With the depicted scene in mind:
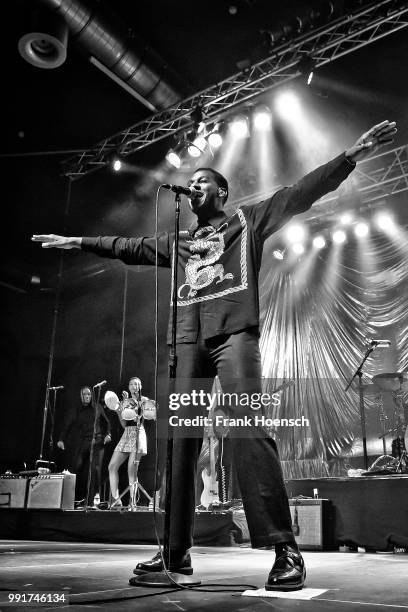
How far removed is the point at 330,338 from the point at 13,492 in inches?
218

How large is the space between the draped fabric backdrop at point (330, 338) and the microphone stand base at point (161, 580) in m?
6.65

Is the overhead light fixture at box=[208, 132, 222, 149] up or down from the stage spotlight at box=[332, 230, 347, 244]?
up

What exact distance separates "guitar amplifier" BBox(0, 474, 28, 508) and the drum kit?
468 cm

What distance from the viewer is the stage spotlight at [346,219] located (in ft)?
31.2

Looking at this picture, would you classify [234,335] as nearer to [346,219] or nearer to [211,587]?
[211,587]

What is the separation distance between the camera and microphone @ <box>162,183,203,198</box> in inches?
87.5

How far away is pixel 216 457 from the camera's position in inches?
320

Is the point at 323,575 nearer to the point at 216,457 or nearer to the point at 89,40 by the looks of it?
the point at 216,457

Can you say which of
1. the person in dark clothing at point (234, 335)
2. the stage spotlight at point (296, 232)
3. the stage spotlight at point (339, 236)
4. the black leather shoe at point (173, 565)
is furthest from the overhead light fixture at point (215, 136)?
the black leather shoe at point (173, 565)

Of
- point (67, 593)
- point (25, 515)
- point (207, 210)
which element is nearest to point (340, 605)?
point (67, 593)

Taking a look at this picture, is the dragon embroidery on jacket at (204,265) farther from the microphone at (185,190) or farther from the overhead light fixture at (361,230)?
the overhead light fixture at (361,230)

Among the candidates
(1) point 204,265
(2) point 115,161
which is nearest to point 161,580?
(1) point 204,265

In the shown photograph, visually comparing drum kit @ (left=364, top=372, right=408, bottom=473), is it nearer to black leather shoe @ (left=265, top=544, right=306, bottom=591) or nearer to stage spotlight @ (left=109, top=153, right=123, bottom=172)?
black leather shoe @ (left=265, top=544, right=306, bottom=591)

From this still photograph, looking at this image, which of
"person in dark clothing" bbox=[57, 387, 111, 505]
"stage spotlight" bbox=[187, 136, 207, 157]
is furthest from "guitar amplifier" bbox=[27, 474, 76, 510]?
"stage spotlight" bbox=[187, 136, 207, 157]
